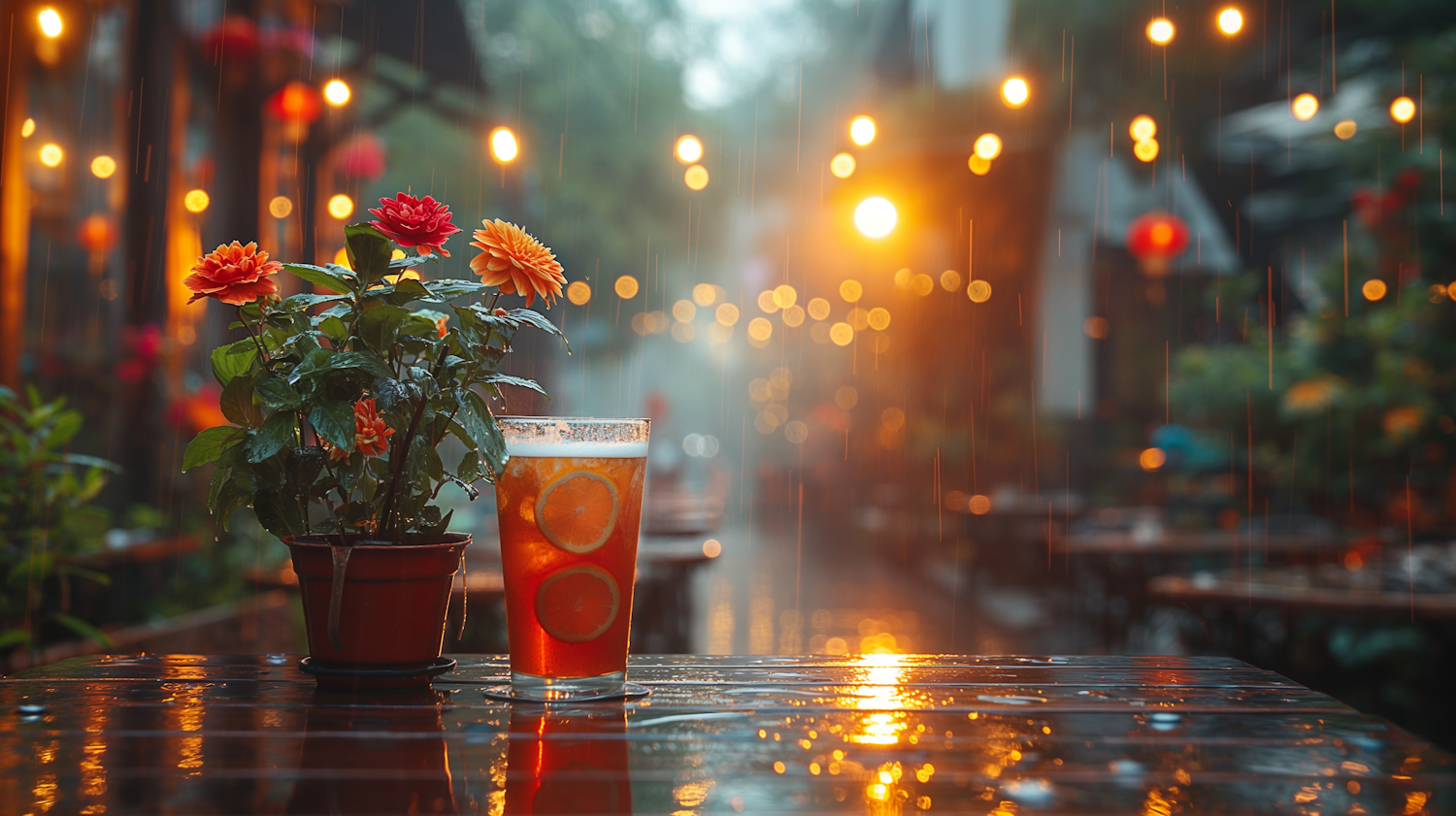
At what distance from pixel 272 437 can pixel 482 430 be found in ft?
0.74

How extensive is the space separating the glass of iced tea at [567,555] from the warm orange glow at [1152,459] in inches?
395

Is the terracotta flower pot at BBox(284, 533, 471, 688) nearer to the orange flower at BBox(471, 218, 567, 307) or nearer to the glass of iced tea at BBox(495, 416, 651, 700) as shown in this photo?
the glass of iced tea at BBox(495, 416, 651, 700)

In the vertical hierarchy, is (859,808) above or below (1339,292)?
below

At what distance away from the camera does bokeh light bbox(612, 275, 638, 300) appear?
16.7 meters

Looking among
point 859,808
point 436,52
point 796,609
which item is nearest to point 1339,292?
point 796,609

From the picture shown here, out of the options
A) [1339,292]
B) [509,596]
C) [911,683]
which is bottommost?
[911,683]

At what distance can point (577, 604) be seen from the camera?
113 cm

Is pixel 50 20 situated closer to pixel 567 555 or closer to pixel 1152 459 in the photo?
pixel 567 555

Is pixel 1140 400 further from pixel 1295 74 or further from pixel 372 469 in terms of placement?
pixel 372 469

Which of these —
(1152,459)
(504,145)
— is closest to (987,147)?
(504,145)

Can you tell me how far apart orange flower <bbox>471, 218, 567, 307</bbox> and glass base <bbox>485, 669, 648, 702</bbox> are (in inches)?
15.8

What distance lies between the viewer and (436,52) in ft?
27.8

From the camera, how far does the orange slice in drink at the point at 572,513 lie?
45.2 inches

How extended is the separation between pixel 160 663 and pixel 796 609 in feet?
24.7
